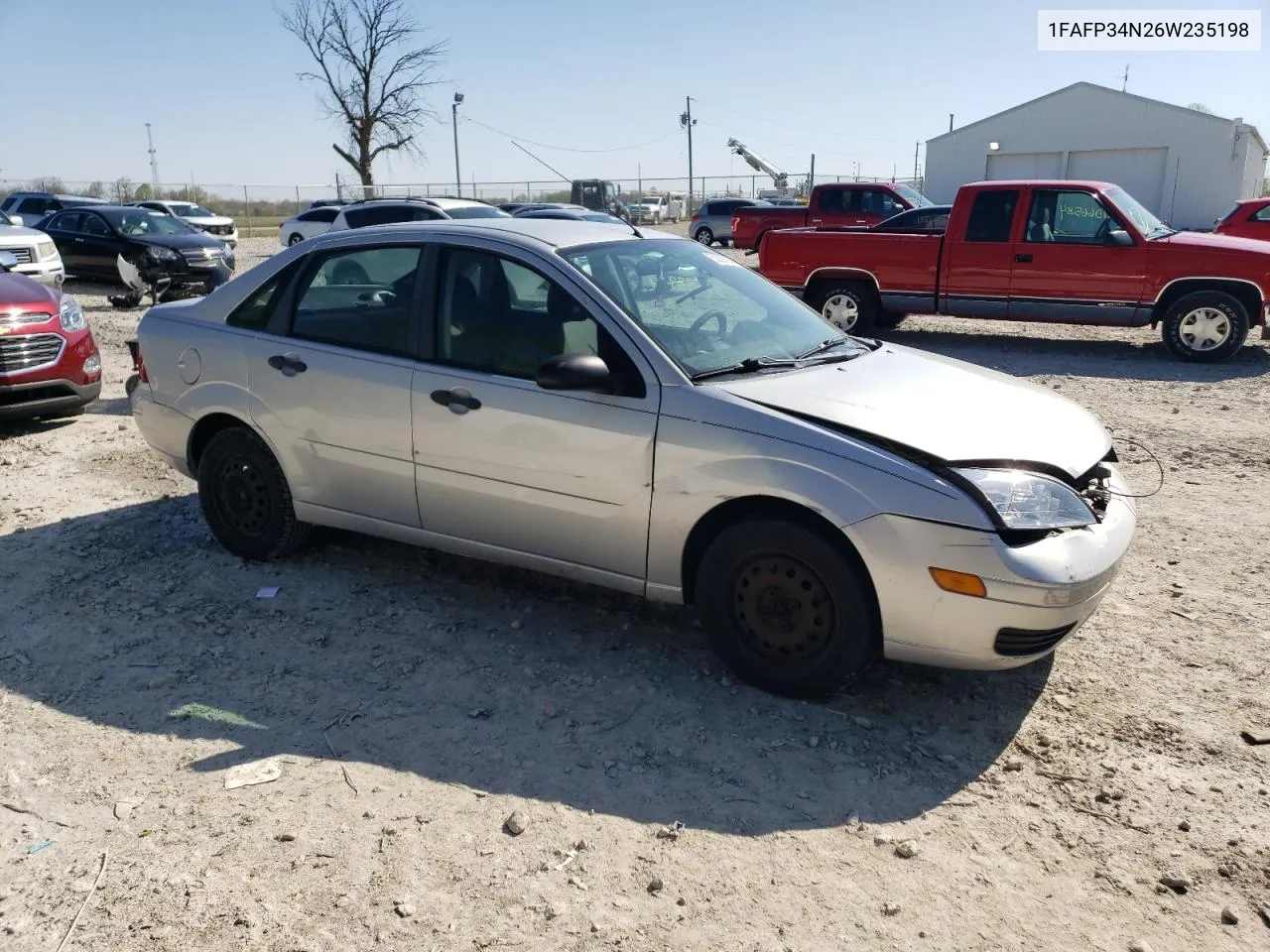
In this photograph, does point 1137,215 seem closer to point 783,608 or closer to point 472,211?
point 783,608

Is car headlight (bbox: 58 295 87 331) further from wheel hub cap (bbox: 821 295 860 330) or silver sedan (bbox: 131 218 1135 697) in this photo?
wheel hub cap (bbox: 821 295 860 330)

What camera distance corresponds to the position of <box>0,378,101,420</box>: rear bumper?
7.54 m

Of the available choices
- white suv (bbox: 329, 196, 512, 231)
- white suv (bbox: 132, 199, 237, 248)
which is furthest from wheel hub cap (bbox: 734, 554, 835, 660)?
white suv (bbox: 132, 199, 237, 248)

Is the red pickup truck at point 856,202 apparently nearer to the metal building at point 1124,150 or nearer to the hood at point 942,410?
the metal building at point 1124,150

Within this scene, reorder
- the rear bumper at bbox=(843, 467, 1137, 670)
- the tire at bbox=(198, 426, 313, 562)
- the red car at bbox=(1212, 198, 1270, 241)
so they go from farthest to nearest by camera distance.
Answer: the red car at bbox=(1212, 198, 1270, 241) → the tire at bbox=(198, 426, 313, 562) → the rear bumper at bbox=(843, 467, 1137, 670)

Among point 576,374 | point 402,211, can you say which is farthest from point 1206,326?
point 402,211

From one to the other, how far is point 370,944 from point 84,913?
2.73ft

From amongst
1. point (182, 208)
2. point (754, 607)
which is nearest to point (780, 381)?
point (754, 607)

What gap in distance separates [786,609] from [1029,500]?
93 centimetres

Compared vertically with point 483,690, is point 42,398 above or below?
above

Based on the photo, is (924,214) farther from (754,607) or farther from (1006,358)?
(754,607)

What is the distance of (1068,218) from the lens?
11141mm

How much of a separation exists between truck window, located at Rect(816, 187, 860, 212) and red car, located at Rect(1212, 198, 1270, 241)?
7635mm

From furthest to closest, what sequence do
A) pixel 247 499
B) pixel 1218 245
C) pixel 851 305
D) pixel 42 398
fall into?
pixel 851 305, pixel 1218 245, pixel 42 398, pixel 247 499
